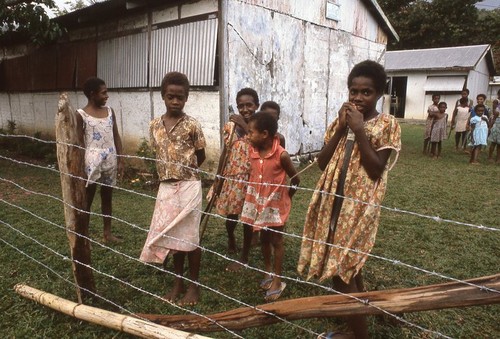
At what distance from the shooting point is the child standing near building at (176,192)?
2641 mm

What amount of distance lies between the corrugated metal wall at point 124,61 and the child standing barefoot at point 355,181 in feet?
19.7

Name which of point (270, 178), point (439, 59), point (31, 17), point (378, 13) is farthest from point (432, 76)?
point (270, 178)

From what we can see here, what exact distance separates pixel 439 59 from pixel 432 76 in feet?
4.16

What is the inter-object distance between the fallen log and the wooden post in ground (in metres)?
0.84

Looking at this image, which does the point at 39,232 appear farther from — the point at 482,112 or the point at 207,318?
the point at 482,112

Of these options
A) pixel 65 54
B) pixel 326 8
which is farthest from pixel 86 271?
pixel 65 54

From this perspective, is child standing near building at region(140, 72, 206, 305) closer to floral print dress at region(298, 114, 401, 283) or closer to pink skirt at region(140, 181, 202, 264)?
pink skirt at region(140, 181, 202, 264)

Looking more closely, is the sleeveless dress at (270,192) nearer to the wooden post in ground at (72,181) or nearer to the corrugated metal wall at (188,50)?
the wooden post in ground at (72,181)

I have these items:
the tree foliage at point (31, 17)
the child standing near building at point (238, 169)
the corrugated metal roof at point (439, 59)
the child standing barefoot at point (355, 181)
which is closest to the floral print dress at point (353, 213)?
the child standing barefoot at point (355, 181)

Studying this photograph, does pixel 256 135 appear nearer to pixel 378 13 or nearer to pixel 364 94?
pixel 364 94

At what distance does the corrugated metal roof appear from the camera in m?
19.5

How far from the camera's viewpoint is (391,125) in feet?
6.28

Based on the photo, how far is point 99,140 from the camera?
381 cm

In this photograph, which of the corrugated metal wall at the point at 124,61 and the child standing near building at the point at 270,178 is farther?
the corrugated metal wall at the point at 124,61
